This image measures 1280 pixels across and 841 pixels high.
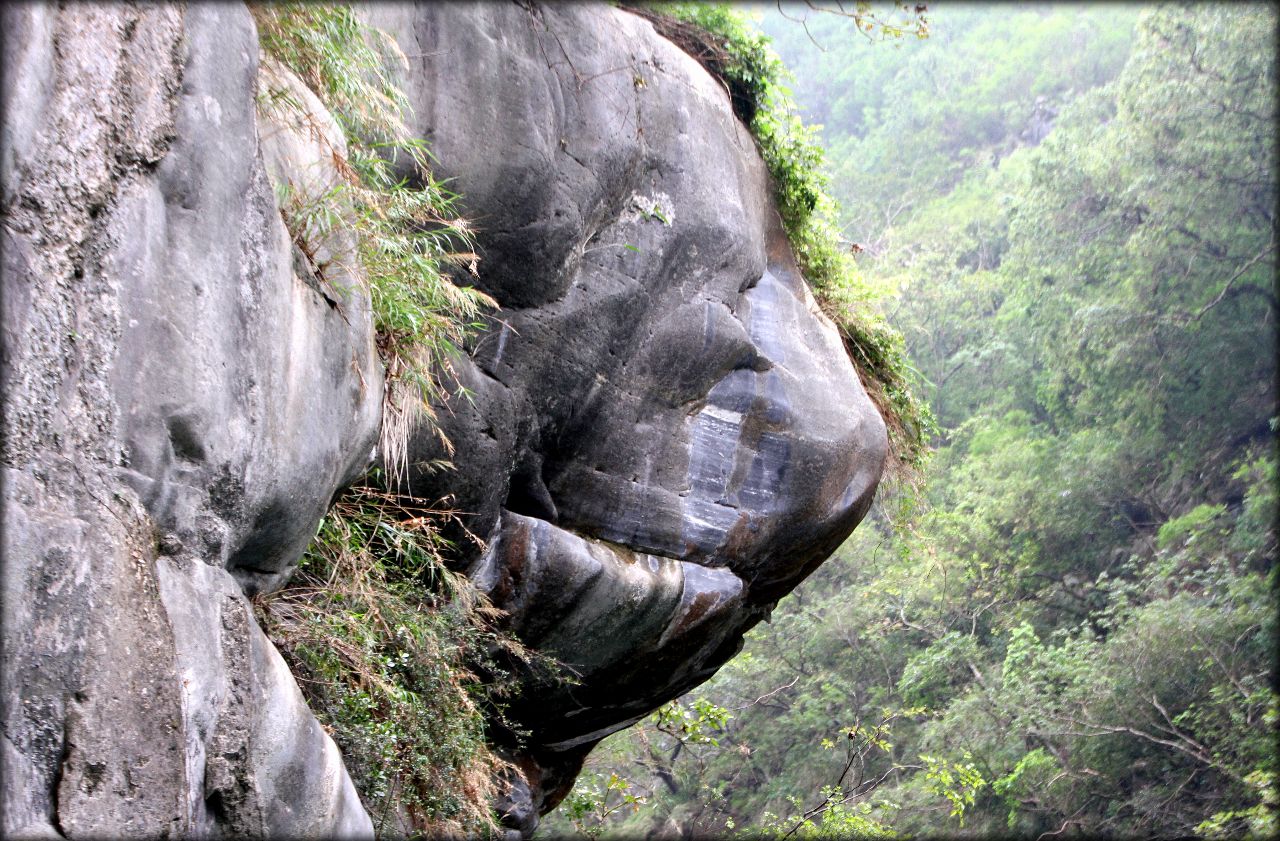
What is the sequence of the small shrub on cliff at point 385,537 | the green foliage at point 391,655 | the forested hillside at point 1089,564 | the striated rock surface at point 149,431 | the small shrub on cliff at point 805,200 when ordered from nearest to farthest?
the striated rock surface at point 149,431 < the small shrub on cliff at point 385,537 < the green foliage at point 391,655 < the small shrub on cliff at point 805,200 < the forested hillside at point 1089,564

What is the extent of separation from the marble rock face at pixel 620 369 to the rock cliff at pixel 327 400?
0.06 ft

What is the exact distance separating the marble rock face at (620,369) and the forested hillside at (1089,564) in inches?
218

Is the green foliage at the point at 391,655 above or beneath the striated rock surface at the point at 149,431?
beneath

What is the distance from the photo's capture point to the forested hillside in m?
14.0

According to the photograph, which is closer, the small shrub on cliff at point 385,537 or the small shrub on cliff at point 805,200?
the small shrub on cliff at point 385,537

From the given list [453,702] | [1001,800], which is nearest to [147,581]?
[453,702]

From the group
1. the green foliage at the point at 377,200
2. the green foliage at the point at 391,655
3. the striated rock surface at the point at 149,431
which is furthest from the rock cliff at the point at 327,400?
the green foliage at the point at 391,655

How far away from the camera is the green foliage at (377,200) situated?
139 inches

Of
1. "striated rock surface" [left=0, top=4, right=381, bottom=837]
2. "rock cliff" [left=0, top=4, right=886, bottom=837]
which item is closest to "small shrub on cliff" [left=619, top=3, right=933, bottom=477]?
"rock cliff" [left=0, top=4, right=886, bottom=837]

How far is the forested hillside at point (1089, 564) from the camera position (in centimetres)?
1396

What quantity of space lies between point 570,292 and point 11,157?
11.0ft

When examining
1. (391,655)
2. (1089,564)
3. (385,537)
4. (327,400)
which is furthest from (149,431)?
(1089,564)

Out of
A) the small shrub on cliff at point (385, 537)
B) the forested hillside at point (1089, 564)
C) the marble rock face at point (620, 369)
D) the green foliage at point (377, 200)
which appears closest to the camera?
the green foliage at point (377, 200)

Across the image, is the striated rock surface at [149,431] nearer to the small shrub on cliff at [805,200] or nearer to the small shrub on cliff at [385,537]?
the small shrub on cliff at [385,537]
